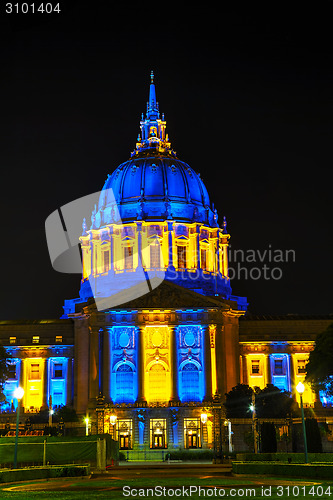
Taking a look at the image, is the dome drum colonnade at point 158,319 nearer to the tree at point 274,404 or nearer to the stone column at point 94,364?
the stone column at point 94,364

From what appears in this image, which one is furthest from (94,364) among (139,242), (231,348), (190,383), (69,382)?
(139,242)

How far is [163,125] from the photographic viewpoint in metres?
162

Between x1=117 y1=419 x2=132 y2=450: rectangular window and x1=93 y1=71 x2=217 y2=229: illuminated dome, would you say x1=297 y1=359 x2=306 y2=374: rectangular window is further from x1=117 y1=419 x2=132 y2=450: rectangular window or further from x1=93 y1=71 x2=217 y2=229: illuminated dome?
x1=93 y1=71 x2=217 y2=229: illuminated dome

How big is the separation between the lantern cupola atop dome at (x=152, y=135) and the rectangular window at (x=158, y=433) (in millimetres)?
59853

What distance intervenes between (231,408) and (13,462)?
176ft

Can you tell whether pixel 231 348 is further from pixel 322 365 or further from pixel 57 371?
pixel 322 365

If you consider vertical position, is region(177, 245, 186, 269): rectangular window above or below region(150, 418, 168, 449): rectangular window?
above

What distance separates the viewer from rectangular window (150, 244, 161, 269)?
135 m

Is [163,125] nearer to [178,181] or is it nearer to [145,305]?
[178,181]

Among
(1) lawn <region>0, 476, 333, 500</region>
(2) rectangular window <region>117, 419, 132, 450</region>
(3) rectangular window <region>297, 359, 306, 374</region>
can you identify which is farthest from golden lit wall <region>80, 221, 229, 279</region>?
(1) lawn <region>0, 476, 333, 500</region>

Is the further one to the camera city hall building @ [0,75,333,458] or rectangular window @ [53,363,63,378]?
rectangular window @ [53,363,63,378]

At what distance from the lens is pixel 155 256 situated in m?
136

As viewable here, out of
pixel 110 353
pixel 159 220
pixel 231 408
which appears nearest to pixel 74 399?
pixel 110 353

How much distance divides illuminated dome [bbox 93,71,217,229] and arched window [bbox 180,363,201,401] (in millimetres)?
33227
